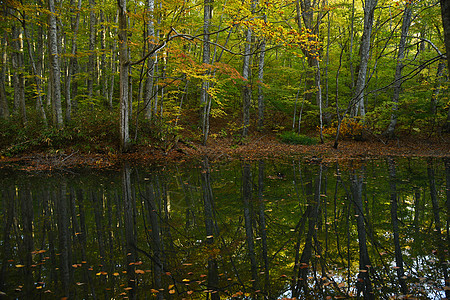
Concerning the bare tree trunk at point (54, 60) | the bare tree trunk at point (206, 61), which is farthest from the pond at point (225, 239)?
the bare tree trunk at point (206, 61)

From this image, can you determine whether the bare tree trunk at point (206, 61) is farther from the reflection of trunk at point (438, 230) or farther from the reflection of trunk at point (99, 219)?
the reflection of trunk at point (438, 230)

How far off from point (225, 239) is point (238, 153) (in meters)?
10.0

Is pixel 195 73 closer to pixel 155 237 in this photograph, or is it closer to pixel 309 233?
pixel 155 237

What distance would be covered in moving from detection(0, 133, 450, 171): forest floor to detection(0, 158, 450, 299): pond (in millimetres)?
3205

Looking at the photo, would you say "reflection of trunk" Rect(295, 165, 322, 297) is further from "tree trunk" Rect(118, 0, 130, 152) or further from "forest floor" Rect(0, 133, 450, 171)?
"tree trunk" Rect(118, 0, 130, 152)

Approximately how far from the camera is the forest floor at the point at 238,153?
1034 cm

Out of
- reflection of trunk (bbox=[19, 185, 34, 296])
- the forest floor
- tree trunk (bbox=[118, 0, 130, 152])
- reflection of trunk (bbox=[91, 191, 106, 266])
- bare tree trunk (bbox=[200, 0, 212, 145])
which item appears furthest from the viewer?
bare tree trunk (bbox=[200, 0, 212, 145])

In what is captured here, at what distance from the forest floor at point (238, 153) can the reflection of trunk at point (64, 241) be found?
4.39 meters

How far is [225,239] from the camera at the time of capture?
12.9ft

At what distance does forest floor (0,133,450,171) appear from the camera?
10344 mm

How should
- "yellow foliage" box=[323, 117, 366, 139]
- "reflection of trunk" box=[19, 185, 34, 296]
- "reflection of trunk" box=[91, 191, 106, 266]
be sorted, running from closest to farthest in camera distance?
"reflection of trunk" box=[19, 185, 34, 296] < "reflection of trunk" box=[91, 191, 106, 266] < "yellow foliage" box=[323, 117, 366, 139]

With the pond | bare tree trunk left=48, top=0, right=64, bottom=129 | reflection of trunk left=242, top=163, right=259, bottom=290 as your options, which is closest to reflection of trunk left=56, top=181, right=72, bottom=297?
the pond

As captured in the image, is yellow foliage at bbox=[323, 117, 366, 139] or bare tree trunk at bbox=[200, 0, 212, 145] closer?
bare tree trunk at bbox=[200, 0, 212, 145]

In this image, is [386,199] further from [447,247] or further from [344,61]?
[344,61]
